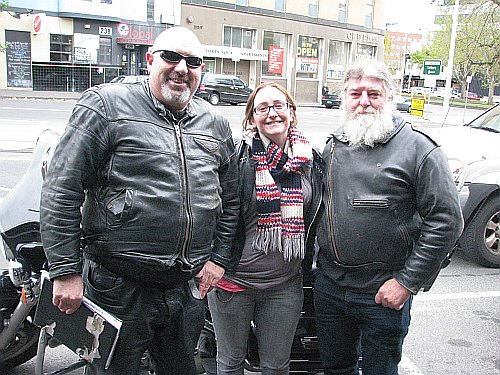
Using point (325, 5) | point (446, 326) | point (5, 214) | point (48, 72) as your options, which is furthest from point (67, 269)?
point (325, 5)

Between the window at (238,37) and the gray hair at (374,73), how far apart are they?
115 feet

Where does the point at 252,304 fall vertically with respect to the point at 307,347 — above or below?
above

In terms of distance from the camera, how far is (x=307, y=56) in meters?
40.3

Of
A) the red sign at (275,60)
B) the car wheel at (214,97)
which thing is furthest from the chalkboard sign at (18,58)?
the red sign at (275,60)

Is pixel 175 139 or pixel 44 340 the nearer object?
pixel 175 139

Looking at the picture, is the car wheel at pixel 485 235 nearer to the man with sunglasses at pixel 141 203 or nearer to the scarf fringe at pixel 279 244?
the scarf fringe at pixel 279 244

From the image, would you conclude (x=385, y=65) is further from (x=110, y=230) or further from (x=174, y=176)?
(x=110, y=230)

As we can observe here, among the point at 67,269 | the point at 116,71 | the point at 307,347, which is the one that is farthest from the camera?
the point at 116,71

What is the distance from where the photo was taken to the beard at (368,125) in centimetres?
255

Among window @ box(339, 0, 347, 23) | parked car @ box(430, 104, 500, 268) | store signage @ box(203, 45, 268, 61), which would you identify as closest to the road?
parked car @ box(430, 104, 500, 268)

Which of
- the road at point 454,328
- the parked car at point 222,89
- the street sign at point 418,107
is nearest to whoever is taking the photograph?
the road at point 454,328

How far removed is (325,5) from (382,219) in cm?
4058

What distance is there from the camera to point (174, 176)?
7.68 feet

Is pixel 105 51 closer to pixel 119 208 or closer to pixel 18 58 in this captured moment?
pixel 18 58
